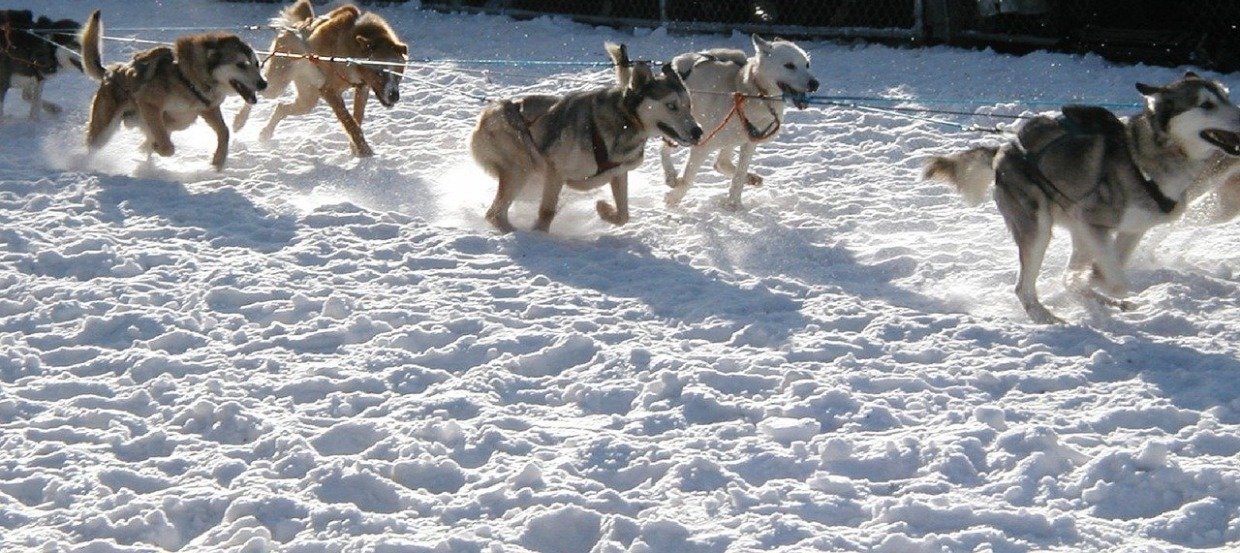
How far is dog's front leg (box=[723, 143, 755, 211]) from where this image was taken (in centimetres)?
761

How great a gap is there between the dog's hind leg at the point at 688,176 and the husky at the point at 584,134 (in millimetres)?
395

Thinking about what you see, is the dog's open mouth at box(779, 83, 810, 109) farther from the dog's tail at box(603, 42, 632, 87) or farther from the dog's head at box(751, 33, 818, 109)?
the dog's tail at box(603, 42, 632, 87)

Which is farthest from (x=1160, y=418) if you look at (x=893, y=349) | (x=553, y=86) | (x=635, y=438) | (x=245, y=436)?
(x=553, y=86)

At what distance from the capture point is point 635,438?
463 cm

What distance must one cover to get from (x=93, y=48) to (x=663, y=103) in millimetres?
3999

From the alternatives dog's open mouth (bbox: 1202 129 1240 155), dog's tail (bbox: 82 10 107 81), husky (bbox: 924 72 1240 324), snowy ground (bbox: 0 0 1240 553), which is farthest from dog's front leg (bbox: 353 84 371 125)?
dog's open mouth (bbox: 1202 129 1240 155)

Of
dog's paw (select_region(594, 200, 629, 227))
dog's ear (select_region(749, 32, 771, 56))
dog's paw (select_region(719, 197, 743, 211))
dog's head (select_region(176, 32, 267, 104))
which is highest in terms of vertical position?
dog's ear (select_region(749, 32, 771, 56))

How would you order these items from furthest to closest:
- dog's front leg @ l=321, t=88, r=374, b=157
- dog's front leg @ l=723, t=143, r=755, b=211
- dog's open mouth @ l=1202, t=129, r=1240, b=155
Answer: dog's front leg @ l=321, t=88, r=374, b=157
dog's front leg @ l=723, t=143, r=755, b=211
dog's open mouth @ l=1202, t=129, r=1240, b=155

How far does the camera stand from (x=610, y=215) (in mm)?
7262

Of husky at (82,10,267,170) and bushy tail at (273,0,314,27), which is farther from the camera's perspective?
bushy tail at (273,0,314,27)

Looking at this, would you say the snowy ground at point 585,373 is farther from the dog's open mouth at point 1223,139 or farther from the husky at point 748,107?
the dog's open mouth at point 1223,139

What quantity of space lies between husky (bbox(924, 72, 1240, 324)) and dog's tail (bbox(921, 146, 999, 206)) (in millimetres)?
209

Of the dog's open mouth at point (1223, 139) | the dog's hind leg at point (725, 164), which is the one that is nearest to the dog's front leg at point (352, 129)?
the dog's hind leg at point (725, 164)

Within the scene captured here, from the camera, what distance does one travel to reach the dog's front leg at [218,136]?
8.37 m
